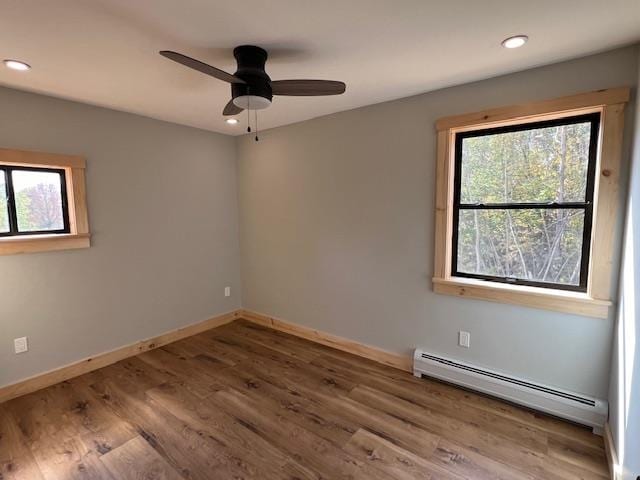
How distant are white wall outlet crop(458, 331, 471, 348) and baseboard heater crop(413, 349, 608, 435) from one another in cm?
15

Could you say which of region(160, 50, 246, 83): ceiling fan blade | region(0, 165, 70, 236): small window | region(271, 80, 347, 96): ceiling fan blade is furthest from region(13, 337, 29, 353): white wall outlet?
region(271, 80, 347, 96): ceiling fan blade

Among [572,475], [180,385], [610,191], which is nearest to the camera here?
[572,475]

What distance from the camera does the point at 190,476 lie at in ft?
5.81

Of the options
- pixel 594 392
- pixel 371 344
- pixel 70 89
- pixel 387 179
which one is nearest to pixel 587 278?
pixel 594 392

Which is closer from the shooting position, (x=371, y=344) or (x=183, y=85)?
(x=183, y=85)

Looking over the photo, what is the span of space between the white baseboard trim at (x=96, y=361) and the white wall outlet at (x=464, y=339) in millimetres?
Result: 2858

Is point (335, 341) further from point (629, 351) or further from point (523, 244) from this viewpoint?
point (629, 351)

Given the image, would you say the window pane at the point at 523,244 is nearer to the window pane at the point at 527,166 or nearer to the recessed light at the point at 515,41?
the window pane at the point at 527,166

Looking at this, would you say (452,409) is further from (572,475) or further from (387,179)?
(387,179)

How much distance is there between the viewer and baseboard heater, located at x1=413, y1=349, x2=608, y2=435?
81.0 inches

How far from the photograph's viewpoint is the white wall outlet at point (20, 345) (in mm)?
2549

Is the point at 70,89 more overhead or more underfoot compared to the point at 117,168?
more overhead

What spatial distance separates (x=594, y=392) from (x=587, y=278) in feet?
2.50

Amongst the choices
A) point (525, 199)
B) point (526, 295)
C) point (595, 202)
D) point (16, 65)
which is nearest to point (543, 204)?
point (525, 199)
